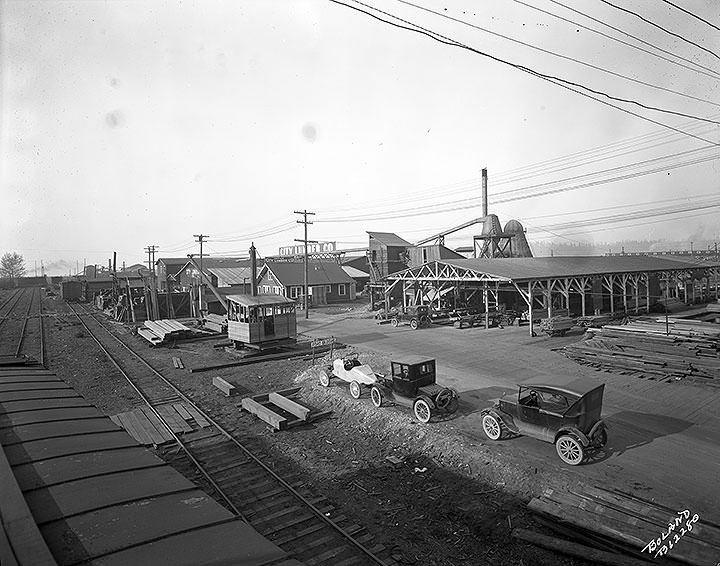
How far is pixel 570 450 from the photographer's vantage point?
9.88 metres

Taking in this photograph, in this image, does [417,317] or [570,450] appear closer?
[570,450]

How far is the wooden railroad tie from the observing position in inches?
530

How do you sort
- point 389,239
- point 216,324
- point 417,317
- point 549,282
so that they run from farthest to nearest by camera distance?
point 389,239 < point 216,324 < point 417,317 < point 549,282

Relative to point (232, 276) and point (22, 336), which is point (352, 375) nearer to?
point (22, 336)

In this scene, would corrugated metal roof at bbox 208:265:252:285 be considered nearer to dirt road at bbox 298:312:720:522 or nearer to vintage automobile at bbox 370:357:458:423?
dirt road at bbox 298:312:720:522

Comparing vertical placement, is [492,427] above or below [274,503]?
above

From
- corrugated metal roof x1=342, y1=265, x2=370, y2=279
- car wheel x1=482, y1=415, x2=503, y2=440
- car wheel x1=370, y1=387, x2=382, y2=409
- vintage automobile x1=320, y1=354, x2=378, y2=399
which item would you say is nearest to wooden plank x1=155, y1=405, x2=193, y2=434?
vintage automobile x1=320, y1=354, x2=378, y2=399

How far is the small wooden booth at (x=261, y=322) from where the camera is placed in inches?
950

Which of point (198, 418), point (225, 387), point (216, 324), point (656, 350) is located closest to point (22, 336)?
point (216, 324)

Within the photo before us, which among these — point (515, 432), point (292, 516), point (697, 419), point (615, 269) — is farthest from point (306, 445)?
point (615, 269)

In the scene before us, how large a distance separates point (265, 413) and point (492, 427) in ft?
23.2

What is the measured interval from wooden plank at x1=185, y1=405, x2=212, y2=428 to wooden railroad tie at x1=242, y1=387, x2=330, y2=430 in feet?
4.73

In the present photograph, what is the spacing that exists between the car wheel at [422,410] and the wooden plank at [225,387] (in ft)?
25.8

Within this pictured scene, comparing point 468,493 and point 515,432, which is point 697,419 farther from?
point 468,493
